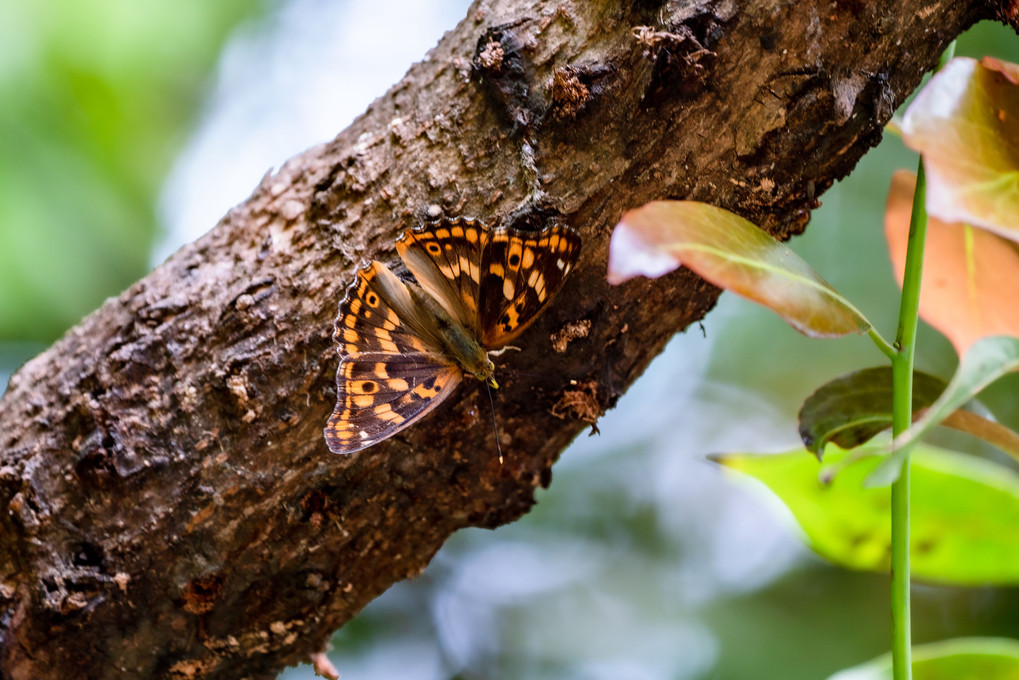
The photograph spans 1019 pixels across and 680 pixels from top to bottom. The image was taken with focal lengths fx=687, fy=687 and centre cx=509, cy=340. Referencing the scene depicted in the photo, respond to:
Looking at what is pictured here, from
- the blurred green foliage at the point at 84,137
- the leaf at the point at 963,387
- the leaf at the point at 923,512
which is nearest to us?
the leaf at the point at 963,387

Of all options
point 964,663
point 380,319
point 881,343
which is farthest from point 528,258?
point 964,663

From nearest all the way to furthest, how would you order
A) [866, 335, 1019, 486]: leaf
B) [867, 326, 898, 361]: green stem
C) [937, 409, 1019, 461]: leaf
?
1. [866, 335, 1019, 486]: leaf
2. [867, 326, 898, 361]: green stem
3. [937, 409, 1019, 461]: leaf

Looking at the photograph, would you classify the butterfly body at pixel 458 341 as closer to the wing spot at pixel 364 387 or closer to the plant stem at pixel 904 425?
the wing spot at pixel 364 387

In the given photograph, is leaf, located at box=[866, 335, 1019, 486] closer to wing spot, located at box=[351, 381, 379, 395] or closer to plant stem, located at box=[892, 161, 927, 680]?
plant stem, located at box=[892, 161, 927, 680]

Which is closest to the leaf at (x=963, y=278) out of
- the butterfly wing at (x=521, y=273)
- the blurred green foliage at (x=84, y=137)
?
the butterfly wing at (x=521, y=273)

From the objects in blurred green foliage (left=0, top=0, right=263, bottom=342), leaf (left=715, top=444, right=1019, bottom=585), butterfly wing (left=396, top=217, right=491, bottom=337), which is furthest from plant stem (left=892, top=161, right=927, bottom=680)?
blurred green foliage (left=0, top=0, right=263, bottom=342)

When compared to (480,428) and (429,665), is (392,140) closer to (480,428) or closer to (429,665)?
(480,428)
